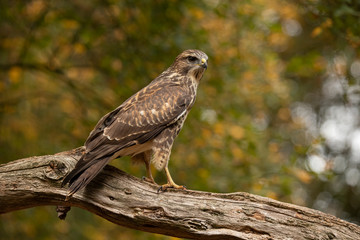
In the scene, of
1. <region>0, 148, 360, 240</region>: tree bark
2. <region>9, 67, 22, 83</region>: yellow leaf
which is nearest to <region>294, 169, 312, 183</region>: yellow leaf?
<region>0, 148, 360, 240</region>: tree bark

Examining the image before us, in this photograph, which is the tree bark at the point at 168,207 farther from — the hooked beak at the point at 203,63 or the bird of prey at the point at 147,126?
the hooked beak at the point at 203,63

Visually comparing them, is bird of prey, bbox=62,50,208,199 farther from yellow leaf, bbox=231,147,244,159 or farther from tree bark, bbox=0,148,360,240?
yellow leaf, bbox=231,147,244,159

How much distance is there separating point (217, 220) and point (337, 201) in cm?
667

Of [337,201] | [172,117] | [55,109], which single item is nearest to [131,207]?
[172,117]

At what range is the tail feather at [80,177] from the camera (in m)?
3.51

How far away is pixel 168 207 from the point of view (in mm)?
3734

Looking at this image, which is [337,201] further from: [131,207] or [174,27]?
Answer: [131,207]

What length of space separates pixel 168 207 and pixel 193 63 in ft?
5.80

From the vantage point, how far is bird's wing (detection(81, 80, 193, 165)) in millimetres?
3969

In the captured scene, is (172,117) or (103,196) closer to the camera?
(103,196)

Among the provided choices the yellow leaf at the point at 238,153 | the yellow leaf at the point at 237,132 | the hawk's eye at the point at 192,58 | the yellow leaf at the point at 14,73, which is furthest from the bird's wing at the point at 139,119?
the yellow leaf at the point at 14,73

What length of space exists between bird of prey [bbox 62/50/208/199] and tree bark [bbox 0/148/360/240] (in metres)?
0.20

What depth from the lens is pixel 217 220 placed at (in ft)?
12.0

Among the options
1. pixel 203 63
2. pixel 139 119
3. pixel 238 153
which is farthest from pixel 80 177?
pixel 238 153
